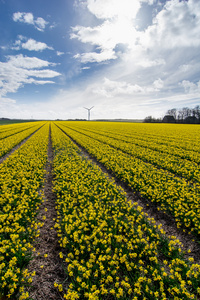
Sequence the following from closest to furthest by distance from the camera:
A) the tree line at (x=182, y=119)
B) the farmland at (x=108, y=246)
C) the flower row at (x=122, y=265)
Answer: the flower row at (x=122, y=265) < the farmland at (x=108, y=246) < the tree line at (x=182, y=119)

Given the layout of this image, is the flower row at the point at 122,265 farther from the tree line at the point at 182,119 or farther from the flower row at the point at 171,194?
the tree line at the point at 182,119

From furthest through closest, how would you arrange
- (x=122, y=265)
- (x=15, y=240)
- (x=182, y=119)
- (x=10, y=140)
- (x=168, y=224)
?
(x=182, y=119) < (x=10, y=140) < (x=168, y=224) < (x=15, y=240) < (x=122, y=265)

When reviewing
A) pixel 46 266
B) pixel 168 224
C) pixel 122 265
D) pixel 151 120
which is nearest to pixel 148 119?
pixel 151 120

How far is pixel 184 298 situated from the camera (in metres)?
3.50

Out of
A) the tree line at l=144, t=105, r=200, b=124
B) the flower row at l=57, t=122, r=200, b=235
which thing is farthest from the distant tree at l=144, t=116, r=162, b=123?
the flower row at l=57, t=122, r=200, b=235

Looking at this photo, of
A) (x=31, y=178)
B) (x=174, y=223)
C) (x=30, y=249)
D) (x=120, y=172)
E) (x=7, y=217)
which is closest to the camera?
(x=30, y=249)

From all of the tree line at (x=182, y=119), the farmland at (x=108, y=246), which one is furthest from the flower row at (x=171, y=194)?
the tree line at (x=182, y=119)

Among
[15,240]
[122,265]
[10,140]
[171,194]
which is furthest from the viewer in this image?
[10,140]

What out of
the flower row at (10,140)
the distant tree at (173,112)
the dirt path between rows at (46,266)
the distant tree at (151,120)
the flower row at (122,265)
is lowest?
the dirt path between rows at (46,266)

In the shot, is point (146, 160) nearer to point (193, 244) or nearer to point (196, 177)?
point (196, 177)

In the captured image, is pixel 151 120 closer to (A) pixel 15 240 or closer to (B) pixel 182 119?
(B) pixel 182 119

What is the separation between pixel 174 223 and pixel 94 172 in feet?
20.3

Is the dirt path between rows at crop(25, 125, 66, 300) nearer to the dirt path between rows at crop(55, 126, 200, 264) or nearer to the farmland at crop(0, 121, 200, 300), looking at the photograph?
the farmland at crop(0, 121, 200, 300)

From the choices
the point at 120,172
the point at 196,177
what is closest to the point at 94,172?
the point at 120,172
